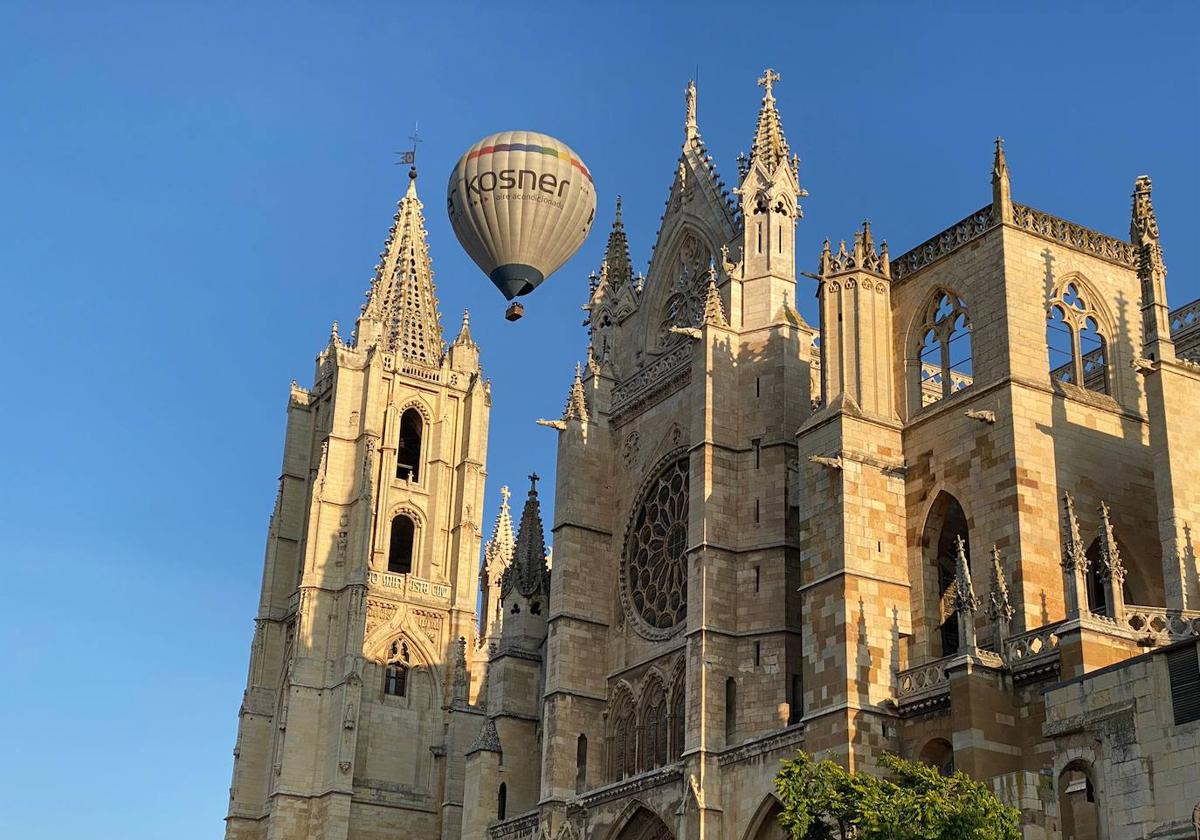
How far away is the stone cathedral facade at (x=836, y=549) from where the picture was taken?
24375 mm

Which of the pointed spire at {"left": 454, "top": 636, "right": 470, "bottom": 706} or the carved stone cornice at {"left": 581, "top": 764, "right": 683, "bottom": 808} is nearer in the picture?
the carved stone cornice at {"left": 581, "top": 764, "right": 683, "bottom": 808}

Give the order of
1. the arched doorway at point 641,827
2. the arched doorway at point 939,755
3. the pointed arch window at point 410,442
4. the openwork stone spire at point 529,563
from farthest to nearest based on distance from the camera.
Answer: the pointed arch window at point 410,442, the openwork stone spire at point 529,563, the arched doorway at point 641,827, the arched doorway at point 939,755

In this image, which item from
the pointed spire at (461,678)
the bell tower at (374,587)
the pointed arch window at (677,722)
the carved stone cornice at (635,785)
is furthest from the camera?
the pointed spire at (461,678)

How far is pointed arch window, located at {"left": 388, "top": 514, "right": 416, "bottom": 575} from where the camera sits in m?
54.3

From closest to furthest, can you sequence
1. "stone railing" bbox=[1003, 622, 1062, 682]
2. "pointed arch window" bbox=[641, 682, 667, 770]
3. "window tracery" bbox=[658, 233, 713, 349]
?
"stone railing" bbox=[1003, 622, 1062, 682] < "pointed arch window" bbox=[641, 682, 667, 770] < "window tracery" bbox=[658, 233, 713, 349]

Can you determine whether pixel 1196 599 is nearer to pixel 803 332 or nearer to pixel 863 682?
pixel 863 682

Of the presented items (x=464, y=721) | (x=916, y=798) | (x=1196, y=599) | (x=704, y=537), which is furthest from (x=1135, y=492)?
(x=464, y=721)

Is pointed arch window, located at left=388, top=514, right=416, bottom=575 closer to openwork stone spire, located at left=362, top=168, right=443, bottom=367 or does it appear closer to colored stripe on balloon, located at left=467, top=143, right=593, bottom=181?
openwork stone spire, located at left=362, top=168, right=443, bottom=367

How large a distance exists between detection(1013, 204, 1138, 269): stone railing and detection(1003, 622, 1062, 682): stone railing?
25.8ft

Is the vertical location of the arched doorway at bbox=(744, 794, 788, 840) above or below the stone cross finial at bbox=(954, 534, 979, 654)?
below

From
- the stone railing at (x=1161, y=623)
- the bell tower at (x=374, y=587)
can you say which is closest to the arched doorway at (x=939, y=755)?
the stone railing at (x=1161, y=623)

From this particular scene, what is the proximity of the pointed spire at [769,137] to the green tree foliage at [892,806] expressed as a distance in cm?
1719

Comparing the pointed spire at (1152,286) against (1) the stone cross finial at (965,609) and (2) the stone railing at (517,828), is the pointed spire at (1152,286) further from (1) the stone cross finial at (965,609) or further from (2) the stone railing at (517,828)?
(2) the stone railing at (517,828)

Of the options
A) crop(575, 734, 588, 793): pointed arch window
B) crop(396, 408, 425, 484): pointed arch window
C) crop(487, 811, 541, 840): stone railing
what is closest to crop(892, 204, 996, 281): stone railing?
crop(575, 734, 588, 793): pointed arch window
